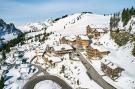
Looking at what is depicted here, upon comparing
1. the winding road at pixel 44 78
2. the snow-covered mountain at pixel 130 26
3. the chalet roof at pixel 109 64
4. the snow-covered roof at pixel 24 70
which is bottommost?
the snow-covered roof at pixel 24 70

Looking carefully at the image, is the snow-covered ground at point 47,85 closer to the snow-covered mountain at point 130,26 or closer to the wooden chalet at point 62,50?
the wooden chalet at point 62,50

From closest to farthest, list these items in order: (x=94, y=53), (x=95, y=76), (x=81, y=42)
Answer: (x=95, y=76) → (x=94, y=53) → (x=81, y=42)

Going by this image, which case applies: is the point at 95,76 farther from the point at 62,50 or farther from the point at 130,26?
the point at 130,26

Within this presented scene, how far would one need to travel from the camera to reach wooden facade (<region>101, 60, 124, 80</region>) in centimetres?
11825

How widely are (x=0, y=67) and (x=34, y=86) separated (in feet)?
171

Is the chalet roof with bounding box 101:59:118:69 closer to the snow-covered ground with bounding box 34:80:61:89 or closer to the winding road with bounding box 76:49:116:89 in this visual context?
the winding road with bounding box 76:49:116:89

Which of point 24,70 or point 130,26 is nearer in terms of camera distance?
point 24,70

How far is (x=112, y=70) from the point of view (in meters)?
120

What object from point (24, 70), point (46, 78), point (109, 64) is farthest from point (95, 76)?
point (24, 70)

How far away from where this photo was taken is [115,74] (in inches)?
4660

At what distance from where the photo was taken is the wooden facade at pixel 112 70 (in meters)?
118

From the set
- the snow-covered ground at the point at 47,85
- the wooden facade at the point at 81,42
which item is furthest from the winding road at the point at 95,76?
the wooden facade at the point at 81,42

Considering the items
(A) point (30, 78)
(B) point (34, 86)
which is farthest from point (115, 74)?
(A) point (30, 78)

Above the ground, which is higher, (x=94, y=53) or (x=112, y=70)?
(x=112, y=70)
